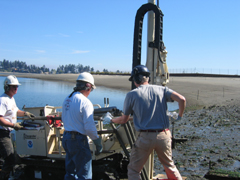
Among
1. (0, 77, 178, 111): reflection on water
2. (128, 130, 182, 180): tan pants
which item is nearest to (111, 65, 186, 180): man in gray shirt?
(128, 130, 182, 180): tan pants

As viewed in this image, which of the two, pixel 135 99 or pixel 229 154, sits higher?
pixel 135 99

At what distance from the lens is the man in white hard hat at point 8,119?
4477 millimetres

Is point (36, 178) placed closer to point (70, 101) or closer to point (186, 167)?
point (70, 101)

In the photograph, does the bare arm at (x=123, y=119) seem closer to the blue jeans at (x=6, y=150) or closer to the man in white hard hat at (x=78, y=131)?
the man in white hard hat at (x=78, y=131)

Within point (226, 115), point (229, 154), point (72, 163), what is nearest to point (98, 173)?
point (72, 163)

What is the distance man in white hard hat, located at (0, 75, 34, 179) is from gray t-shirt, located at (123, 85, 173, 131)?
2.33 meters

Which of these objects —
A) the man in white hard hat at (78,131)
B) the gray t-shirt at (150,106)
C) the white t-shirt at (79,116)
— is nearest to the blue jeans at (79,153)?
the man in white hard hat at (78,131)

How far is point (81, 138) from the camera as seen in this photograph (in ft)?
12.0

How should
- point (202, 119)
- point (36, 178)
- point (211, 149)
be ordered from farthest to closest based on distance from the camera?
point (202, 119) < point (211, 149) < point (36, 178)

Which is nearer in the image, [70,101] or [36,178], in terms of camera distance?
[70,101]

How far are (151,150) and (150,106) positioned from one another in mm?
604

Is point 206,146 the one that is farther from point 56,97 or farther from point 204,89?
point 204,89

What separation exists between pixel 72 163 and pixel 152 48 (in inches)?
101

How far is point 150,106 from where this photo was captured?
11.1 ft
